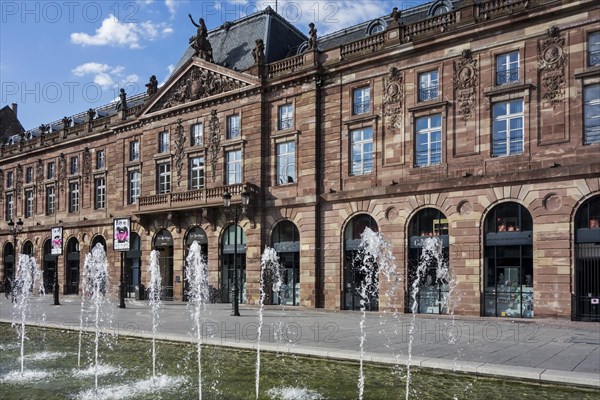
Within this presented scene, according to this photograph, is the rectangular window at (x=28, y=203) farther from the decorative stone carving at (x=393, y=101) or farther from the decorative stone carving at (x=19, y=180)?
the decorative stone carving at (x=393, y=101)

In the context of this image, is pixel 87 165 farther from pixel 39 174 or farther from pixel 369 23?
pixel 369 23

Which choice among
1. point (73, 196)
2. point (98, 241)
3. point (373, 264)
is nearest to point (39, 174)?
point (73, 196)

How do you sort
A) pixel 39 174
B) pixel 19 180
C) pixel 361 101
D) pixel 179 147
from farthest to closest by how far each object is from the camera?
pixel 19 180, pixel 39 174, pixel 179 147, pixel 361 101

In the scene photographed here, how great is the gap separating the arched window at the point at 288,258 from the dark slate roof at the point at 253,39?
1014 cm

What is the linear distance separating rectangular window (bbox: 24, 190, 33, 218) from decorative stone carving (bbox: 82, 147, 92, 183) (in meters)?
9.30

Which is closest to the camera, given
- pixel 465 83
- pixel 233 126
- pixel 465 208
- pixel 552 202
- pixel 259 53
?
pixel 552 202

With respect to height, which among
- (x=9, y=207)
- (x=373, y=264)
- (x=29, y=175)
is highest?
(x=29, y=175)

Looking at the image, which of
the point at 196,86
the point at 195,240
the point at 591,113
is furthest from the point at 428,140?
the point at 196,86

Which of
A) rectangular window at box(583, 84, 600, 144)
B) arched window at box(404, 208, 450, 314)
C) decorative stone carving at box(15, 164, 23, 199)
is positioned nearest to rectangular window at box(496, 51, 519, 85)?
rectangular window at box(583, 84, 600, 144)

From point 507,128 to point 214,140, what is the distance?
680 inches

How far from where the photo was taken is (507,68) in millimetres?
24656

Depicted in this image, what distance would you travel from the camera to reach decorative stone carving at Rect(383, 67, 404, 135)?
27.7 metres

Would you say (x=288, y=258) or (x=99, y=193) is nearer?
(x=288, y=258)

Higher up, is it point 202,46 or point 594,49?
point 202,46
